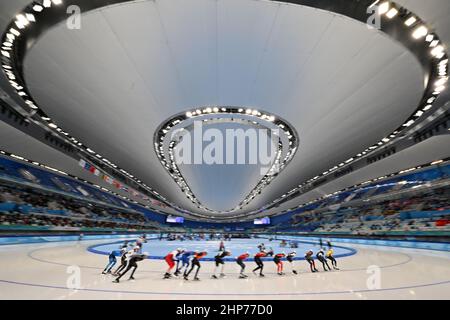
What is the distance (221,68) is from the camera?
903cm

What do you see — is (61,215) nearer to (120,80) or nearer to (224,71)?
(120,80)

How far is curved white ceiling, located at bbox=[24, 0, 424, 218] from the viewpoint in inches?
264

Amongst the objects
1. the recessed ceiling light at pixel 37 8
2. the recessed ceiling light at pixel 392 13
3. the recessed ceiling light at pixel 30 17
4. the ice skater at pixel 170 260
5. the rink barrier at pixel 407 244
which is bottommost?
the rink barrier at pixel 407 244

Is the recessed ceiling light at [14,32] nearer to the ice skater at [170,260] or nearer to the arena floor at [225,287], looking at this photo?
the arena floor at [225,287]

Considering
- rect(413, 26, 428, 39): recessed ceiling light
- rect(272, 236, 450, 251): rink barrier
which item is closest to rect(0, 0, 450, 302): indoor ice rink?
rect(413, 26, 428, 39): recessed ceiling light

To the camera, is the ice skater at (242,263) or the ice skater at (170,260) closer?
the ice skater at (170,260)

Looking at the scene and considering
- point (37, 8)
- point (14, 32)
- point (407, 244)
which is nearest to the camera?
point (37, 8)

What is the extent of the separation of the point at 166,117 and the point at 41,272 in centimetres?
841

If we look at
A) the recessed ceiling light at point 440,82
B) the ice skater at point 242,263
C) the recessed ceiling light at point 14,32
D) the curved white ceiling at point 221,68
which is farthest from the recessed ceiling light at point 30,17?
the recessed ceiling light at point 440,82

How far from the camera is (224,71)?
9203 mm

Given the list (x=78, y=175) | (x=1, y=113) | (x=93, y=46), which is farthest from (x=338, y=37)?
(x=78, y=175)

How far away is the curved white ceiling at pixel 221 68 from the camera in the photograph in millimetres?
6695

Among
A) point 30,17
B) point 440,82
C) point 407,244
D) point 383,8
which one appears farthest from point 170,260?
point 407,244

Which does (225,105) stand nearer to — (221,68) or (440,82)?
(221,68)
